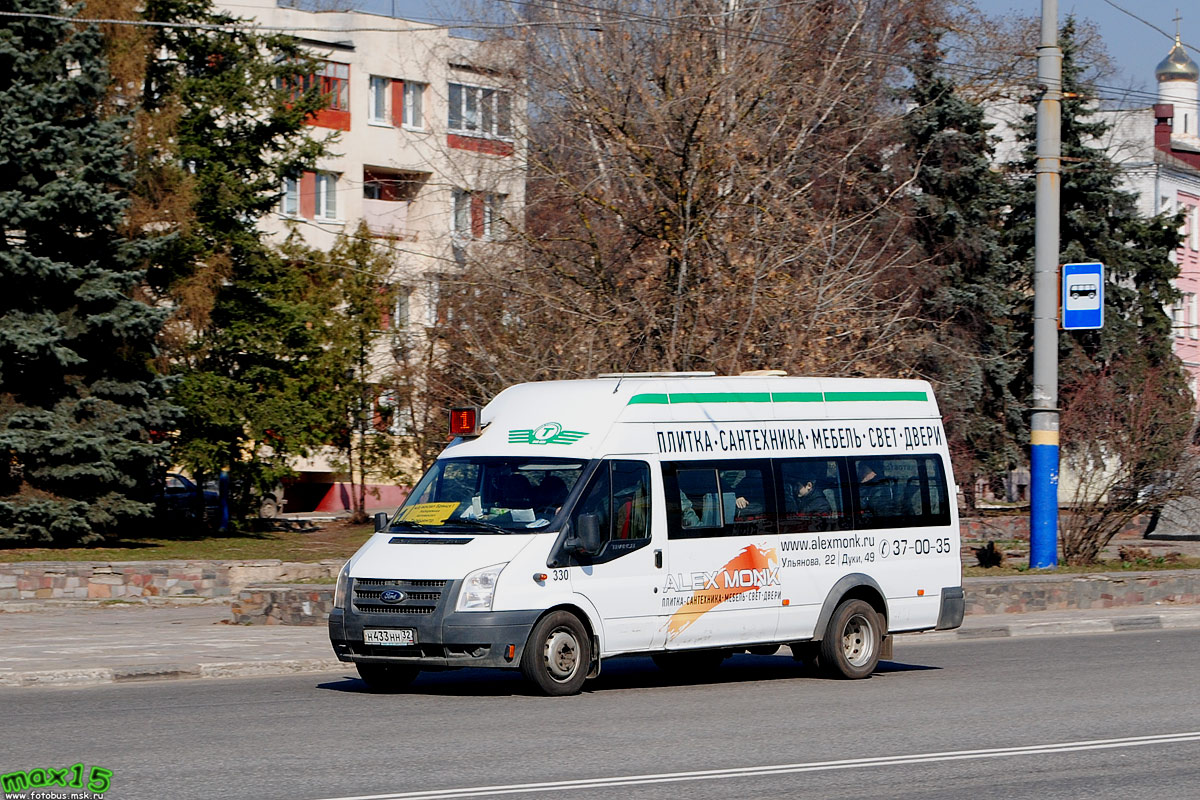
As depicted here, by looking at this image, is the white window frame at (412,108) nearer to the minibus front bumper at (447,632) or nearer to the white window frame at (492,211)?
the white window frame at (492,211)

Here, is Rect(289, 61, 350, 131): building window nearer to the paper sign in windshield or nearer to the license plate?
the paper sign in windshield

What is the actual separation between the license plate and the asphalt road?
1.53 ft

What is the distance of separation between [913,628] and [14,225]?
19697 mm

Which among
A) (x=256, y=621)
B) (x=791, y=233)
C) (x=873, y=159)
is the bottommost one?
(x=256, y=621)

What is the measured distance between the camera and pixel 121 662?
15117 millimetres

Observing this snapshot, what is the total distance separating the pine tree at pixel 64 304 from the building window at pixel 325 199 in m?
25.0

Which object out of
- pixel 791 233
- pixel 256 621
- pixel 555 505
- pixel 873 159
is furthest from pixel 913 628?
pixel 873 159

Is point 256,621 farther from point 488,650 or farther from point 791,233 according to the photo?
point 791,233

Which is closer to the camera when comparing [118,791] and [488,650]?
[118,791]

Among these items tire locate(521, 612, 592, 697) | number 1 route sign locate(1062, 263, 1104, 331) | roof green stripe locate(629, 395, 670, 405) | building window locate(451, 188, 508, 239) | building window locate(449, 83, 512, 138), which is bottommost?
tire locate(521, 612, 592, 697)

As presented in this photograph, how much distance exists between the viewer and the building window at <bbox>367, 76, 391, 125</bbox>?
5794 cm

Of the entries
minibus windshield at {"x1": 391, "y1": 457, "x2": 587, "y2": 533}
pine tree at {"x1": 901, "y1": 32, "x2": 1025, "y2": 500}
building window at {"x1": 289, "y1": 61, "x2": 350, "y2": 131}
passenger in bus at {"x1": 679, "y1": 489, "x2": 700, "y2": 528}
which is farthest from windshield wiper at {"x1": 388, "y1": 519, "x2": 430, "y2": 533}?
building window at {"x1": 289, "y1": 61, "x2": 350, "y2": 131}

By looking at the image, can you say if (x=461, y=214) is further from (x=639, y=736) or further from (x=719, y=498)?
(x=639, y=736)

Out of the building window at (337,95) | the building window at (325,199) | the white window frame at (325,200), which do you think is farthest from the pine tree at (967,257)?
Result: the building window at (325,199)
